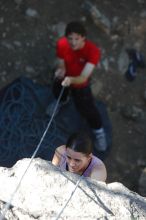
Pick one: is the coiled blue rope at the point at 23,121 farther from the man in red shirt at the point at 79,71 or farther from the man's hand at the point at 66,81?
the man's hand at the point at 66,81

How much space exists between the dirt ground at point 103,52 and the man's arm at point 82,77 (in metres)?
0.86

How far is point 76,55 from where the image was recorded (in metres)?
4.40

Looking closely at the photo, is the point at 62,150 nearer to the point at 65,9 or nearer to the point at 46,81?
the point at 46,81

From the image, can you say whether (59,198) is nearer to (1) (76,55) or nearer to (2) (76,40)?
(2) (76,40)

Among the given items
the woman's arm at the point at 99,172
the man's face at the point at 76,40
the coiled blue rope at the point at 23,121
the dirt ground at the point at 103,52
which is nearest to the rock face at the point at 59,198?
the woman's arm at the point at 99,172

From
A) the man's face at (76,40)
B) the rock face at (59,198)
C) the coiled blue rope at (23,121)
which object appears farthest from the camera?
the coiled blue rope at (23,121)

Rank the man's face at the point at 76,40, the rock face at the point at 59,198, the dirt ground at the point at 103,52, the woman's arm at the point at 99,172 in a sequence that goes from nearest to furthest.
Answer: the rock face at the point at 59,198
the woman's arm at the point at 99,172
the man's face at the point at 76,40
the dirt ground at the point at 103,52

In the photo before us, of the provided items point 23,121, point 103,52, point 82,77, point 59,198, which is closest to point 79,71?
point 82,77

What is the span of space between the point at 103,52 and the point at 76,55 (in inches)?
46.7

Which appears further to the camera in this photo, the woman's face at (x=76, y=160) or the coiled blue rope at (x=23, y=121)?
the coiled blue rope at (x=23, y=121)

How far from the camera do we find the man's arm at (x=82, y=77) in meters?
4.36

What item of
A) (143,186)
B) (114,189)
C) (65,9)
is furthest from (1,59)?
(114,189)

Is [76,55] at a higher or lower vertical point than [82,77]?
higher

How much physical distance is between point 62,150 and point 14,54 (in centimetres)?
218
